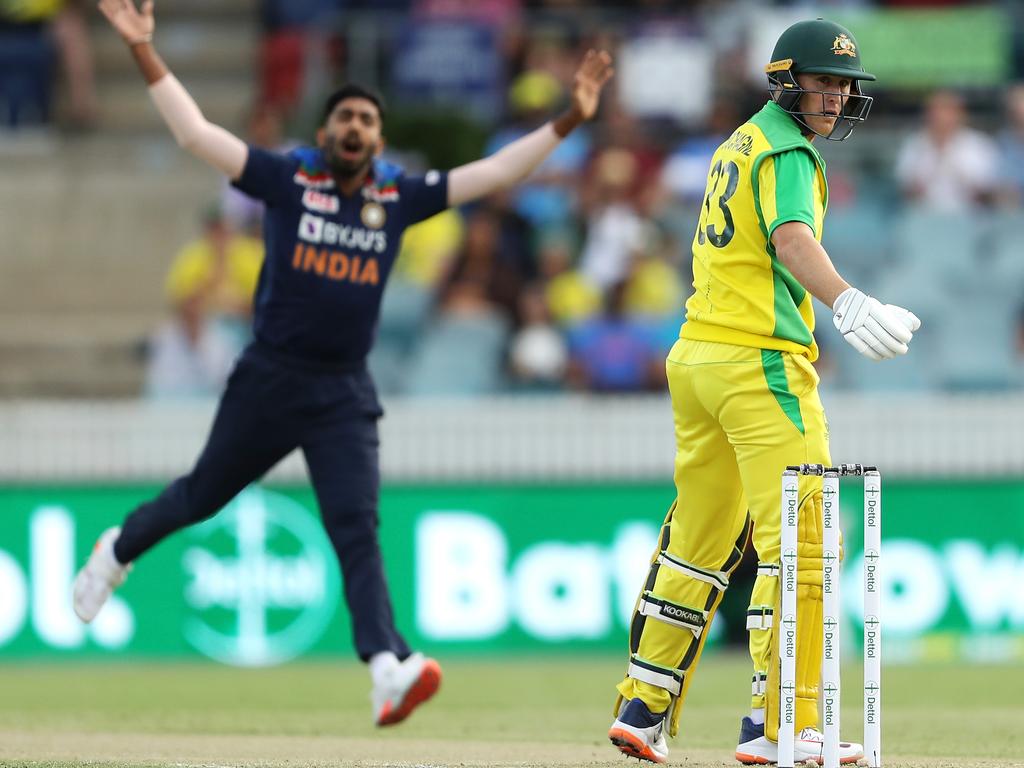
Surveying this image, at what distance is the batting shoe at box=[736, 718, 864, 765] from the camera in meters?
6.09

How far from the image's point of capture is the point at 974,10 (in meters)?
15.8

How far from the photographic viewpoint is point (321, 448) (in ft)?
25.4

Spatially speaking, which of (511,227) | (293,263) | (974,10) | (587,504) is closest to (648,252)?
(511,227)

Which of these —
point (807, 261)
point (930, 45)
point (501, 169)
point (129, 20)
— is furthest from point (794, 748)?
point (930, 45)

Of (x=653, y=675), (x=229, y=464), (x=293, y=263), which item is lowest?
(x=653, y=675)

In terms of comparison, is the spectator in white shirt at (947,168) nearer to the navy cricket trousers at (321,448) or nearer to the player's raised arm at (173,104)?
the navy cricket trousers at (321,448)

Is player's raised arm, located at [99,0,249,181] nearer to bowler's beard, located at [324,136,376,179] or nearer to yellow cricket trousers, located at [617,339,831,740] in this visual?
bowler's beard, located at [324,136,376,179]

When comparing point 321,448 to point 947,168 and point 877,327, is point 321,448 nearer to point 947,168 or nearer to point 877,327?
point 877,327

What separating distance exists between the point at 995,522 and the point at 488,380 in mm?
3431

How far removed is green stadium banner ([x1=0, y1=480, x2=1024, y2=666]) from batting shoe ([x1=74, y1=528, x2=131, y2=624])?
12.8 ft

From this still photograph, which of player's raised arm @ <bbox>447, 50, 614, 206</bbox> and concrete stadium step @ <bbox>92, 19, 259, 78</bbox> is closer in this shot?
player's raised arm @ <bbox>447, 50, 614, 206</bbox>

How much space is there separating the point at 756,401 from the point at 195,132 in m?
2.64

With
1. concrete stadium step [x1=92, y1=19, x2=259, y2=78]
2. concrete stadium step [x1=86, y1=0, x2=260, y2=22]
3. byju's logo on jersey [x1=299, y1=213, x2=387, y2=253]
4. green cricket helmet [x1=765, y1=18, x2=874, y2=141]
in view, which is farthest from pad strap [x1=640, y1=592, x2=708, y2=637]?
concrete stadium step [x1=86, y1=0, x2=260, y2=22]

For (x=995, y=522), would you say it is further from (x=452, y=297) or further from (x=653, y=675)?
(x=653, y=675)
